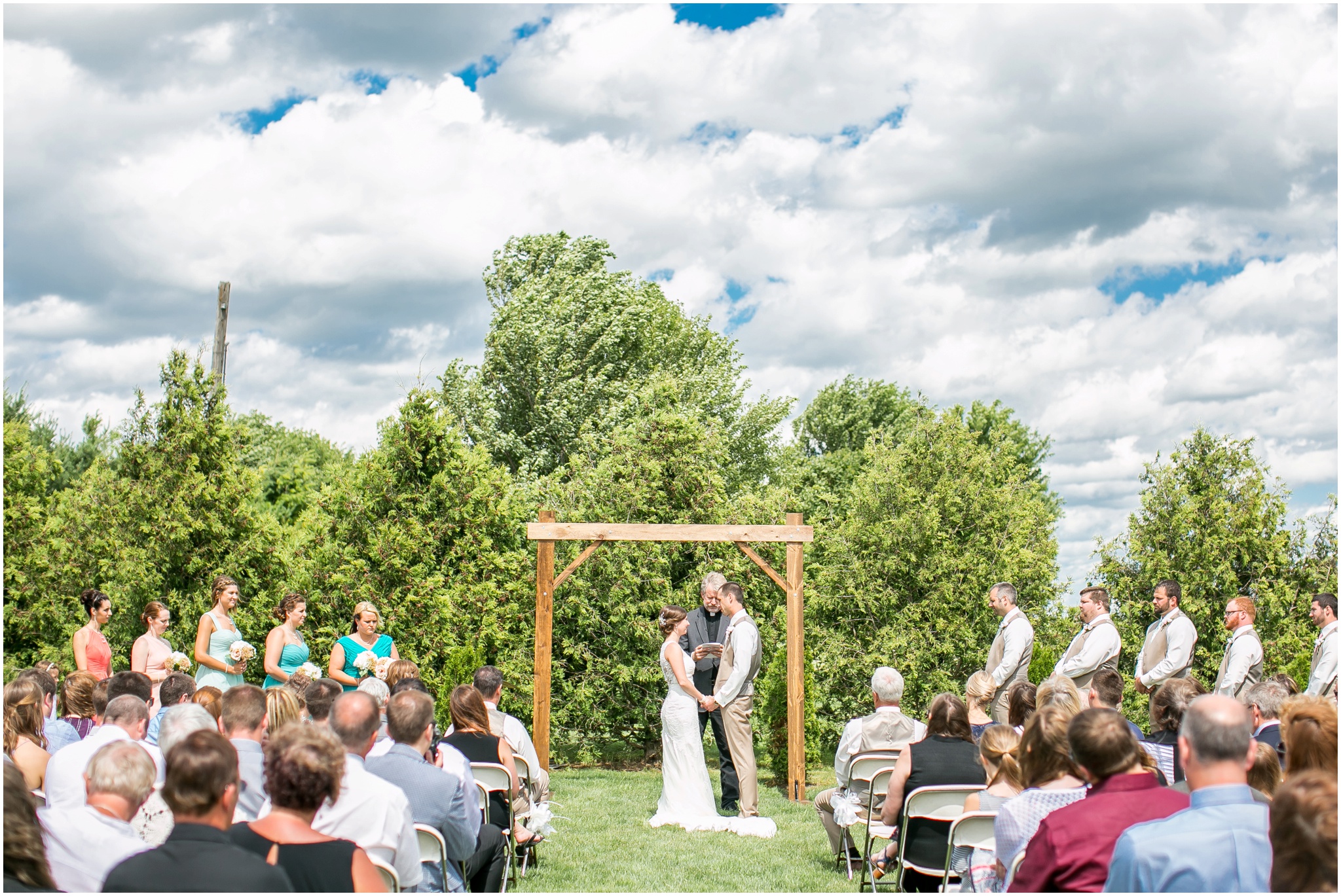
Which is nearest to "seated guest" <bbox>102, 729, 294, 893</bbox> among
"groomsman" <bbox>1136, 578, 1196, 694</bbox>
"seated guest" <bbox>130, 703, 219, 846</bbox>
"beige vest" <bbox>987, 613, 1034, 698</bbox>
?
"seated guest" <bbox>130, 703, 219, 846</bbox>

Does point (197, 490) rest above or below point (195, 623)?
above

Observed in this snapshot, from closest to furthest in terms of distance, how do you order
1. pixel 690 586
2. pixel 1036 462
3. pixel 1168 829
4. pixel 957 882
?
pixel 1168 829 → pixel 957 882 → pixel 690 586 → pixel 1036 462

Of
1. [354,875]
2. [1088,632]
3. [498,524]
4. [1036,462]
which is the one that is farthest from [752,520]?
[1036,462]

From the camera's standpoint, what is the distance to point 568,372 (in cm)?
2484

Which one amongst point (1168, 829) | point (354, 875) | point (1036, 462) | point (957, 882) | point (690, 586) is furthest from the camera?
point (1036, 462)

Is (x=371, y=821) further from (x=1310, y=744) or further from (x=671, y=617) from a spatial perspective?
(x=671, y=617)

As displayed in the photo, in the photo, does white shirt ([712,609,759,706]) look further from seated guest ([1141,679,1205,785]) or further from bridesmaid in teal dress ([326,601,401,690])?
seated guest ([1141,679,1205,785])

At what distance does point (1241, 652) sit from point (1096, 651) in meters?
0.99

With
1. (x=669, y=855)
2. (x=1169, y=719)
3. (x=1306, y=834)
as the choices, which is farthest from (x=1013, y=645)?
(x=1306, y=834)

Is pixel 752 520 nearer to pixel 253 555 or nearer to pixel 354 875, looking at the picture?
pixel 253 555

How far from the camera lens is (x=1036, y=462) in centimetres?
3631

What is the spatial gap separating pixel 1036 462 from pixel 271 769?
36.2 meters

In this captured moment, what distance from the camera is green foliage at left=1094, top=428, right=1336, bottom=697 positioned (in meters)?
11.9

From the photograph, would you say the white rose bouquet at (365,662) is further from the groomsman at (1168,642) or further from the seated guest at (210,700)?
the groomsman at (1168,642)
